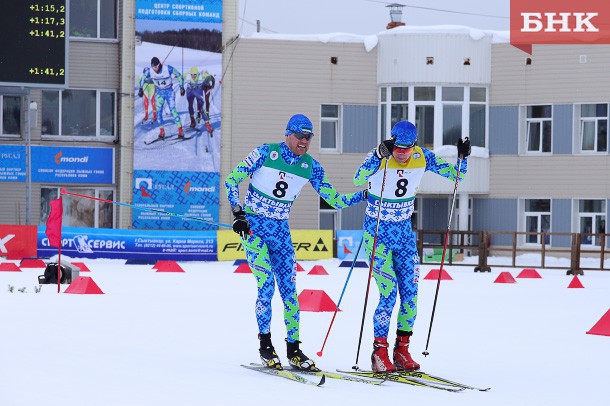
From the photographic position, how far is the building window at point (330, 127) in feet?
123

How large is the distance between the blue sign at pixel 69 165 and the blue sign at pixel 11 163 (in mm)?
359

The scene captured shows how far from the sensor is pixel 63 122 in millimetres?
37531

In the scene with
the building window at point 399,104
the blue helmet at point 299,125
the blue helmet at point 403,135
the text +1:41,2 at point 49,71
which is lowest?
the blue helmet at point 403,135

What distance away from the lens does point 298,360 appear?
9469 millimetres

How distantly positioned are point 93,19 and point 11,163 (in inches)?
201

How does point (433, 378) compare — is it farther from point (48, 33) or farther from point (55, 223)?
point (48, 33)

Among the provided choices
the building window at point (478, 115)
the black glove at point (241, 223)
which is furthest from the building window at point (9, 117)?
the black glove at point (241, 223)

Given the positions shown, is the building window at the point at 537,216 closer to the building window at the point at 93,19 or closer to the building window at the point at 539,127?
the building window at the point at 539,127

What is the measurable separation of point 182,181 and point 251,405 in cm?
2930

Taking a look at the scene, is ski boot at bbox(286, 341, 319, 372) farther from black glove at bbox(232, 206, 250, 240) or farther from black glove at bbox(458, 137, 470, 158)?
black glove at bbox(458, 137, 470, 158)

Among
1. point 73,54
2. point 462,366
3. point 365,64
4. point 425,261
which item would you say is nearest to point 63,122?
point 73,54

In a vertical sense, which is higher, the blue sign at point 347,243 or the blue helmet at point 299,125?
the blue helmet at point 299,125

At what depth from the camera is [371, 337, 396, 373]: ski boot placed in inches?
370

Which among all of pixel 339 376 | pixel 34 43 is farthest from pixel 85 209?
pixel 339 376
